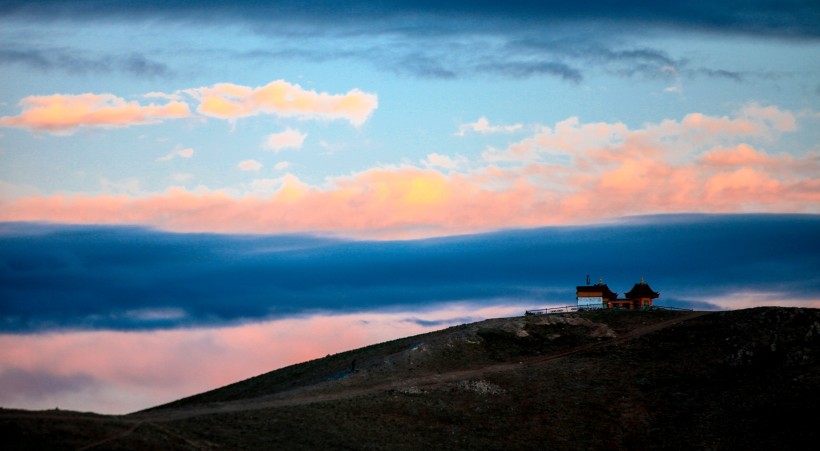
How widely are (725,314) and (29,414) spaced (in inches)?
2646

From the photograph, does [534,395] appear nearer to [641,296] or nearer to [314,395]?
[314,395]

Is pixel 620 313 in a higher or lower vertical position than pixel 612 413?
higher

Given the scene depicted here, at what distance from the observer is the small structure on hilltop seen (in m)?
108

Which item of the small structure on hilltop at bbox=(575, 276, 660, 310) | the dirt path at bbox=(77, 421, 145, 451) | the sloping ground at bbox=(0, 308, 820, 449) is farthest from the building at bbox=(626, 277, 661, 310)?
the dirt path at bbox=(77, 421, 145, 451)

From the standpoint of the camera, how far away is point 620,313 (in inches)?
3895

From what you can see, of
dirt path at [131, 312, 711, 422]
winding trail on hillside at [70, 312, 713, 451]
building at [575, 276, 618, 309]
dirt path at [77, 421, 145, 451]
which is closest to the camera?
dirt path at [77, 421, 145, 451]

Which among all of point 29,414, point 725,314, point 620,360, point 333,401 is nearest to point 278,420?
point 333,401

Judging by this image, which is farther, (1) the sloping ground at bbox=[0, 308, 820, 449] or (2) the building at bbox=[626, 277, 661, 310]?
(2) the building at bbox=[626, 277, 661, 310]

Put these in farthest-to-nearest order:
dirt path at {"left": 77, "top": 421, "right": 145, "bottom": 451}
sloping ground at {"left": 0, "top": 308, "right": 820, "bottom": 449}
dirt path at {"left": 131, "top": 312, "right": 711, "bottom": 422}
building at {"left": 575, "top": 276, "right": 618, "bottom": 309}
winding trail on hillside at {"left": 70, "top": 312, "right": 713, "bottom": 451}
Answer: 1. building at {"left": 575, "top": 276, "right": 618, "bottom": 309}
2. dirt path at {"left": 131, "top": 312, "right": 711, "bottom": 422}
3. sloping ground at {"left": 0, "top": 308, "right": 820, "bottom": 449}
4. winding trail on hillside at {"left": 70, "top": 312, "right": 713, "bottom": 451}
5. dirt path at {"left": 77, "top": 421, "right": 145, "bottom": 451}

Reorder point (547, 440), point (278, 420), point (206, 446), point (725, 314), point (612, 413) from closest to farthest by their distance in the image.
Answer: point (206, 446) < point (278, 420) < point (547, 440) < point (612, 413) < point (725, 314)

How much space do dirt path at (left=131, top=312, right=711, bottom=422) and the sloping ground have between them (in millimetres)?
187

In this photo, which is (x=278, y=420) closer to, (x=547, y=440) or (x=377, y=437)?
(x=377, y=437)

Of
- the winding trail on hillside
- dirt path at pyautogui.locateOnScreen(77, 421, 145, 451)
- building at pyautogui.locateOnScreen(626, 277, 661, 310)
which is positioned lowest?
dirt path at pyautogui.locateOnScreen(77, 421, 145, 451)

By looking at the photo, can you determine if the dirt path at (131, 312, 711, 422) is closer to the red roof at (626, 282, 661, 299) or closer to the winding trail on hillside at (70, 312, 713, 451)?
the winding trail on hillside at (70, 312, 713, 451)
